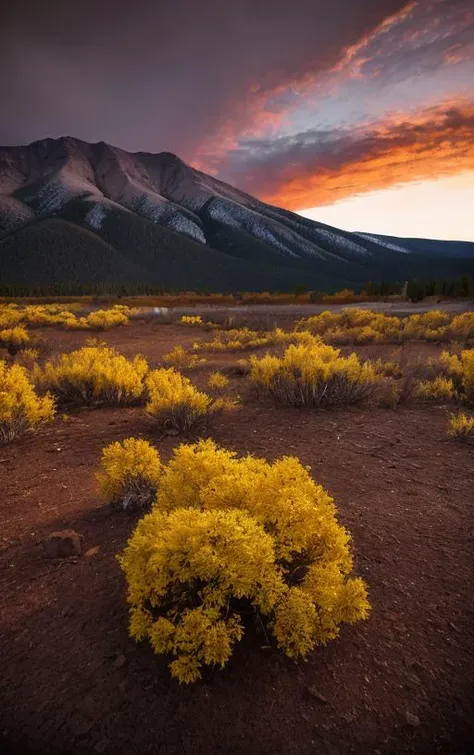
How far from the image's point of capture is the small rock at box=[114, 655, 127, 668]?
247 centimetres

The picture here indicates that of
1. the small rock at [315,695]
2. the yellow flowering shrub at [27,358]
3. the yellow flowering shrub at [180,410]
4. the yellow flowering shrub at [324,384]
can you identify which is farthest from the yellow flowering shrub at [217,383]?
the small rock at [315,695]

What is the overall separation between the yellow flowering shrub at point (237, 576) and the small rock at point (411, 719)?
48 centimetres

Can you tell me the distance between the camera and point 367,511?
4.22 meters

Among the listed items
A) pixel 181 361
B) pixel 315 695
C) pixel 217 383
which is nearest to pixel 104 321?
pixel 181 361

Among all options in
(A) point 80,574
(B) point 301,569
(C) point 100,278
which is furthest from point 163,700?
(C) point 100,278

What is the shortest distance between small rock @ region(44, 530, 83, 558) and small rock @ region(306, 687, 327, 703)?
213 centimetres

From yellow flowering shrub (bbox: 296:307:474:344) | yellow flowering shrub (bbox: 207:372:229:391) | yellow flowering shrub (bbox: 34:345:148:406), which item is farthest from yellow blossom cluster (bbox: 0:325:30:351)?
yellow flowering shrub (bbox: 296:307:474:344)

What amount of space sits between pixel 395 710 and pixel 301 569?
861 millimetres

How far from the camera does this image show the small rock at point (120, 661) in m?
2.47

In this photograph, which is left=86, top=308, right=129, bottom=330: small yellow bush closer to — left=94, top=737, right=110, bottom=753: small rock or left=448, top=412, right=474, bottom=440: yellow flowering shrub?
left=448, top=412, right=474, bottom=440: yellow flowering shrub

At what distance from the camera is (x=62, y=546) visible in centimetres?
358

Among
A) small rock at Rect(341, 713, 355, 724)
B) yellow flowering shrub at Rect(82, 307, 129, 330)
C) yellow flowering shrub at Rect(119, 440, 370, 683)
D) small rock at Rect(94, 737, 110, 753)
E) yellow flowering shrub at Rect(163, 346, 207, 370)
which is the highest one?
yellow flowering shrub at Rect(119, 440, 370, 683)

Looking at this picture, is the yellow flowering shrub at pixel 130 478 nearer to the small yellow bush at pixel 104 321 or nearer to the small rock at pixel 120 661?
the small rock at pixel 120 661

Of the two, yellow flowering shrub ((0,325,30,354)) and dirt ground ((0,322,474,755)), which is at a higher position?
dirt ground ((0,322,474,755))
